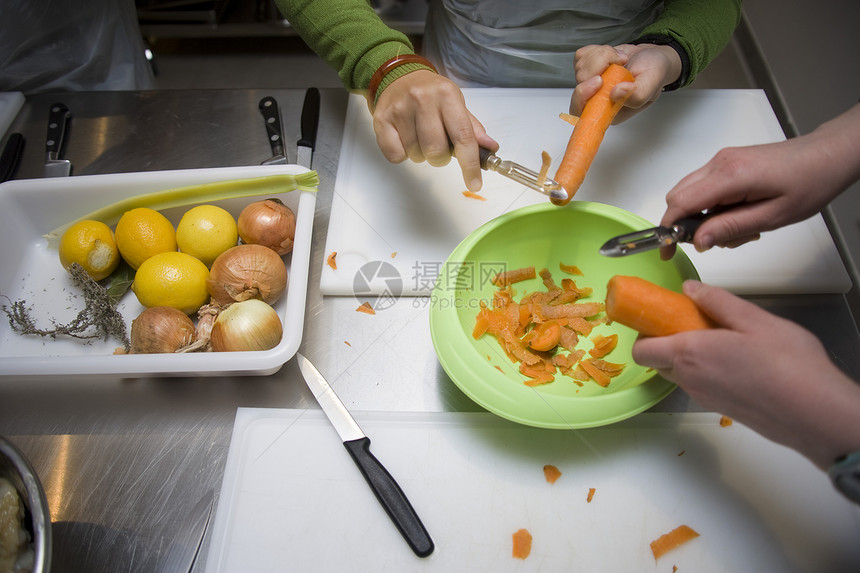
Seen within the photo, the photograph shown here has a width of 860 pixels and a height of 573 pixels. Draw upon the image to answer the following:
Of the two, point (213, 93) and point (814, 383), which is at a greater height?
point (814, 383)

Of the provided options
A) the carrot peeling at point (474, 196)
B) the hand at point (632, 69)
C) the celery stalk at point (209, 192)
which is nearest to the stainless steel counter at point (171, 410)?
the celery stalk at point (209, 192)

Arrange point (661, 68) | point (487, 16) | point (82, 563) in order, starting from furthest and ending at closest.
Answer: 1. point (487, 16)
2. point (661, 68)
3. point (82, 563)

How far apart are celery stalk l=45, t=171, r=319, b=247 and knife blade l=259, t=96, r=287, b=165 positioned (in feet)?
0.45

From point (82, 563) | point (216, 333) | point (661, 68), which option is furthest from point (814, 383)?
point (82, 563)

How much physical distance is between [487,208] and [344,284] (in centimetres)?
33

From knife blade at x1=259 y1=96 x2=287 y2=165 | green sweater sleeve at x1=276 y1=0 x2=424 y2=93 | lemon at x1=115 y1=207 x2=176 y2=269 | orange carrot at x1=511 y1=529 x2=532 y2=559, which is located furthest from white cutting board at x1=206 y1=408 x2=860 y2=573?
green sweater sleeve at x1=276 y1=0 x2=424 y2=93

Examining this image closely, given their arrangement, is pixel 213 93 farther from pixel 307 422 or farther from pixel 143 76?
pixel 307 422

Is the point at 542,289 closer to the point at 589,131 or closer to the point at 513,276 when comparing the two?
the point at 513,276

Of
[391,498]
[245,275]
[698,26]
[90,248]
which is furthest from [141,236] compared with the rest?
[698,26]

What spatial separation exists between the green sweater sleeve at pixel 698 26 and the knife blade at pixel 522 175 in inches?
17.2

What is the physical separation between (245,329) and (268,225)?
20cm

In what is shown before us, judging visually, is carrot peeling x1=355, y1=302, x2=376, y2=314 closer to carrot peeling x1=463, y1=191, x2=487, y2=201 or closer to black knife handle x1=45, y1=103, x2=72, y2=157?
carrot peeling x1=463, y1=191, x2=487, y2=201

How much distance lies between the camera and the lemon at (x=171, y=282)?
88cm

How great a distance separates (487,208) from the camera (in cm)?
106
